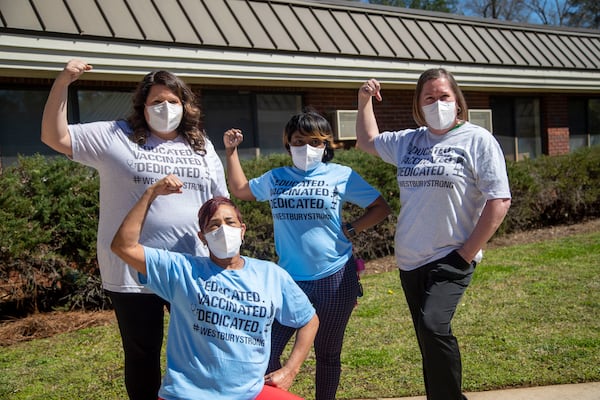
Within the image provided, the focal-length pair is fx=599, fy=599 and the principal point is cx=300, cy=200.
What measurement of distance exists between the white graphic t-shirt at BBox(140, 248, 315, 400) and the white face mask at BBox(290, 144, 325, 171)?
797mm

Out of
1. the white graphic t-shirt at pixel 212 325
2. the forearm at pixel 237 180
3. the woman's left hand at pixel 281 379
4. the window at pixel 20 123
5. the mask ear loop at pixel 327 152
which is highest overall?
the window at pixel 20 123

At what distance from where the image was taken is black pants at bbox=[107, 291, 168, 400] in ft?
8.71

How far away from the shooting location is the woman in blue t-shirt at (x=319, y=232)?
2914 mm

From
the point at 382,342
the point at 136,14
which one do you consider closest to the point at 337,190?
the point at 382,342

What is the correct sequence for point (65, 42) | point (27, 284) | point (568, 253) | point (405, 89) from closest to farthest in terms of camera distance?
point (27, 284), point (65, 42), point (568, 253), point (405, 89)

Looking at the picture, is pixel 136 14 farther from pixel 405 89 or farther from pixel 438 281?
pixel 438 281

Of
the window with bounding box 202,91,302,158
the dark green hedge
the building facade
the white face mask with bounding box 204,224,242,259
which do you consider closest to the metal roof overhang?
the building facade

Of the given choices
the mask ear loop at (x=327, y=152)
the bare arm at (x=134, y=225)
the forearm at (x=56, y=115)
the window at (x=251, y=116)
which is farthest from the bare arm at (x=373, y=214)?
the window at (x=251, y=116)

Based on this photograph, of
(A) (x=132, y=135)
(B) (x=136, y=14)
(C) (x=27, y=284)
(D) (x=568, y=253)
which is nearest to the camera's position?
(A) (x=132, y=135)

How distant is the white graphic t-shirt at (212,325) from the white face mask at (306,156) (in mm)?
797

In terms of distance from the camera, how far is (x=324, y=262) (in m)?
2.92

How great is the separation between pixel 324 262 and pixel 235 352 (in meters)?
0.79

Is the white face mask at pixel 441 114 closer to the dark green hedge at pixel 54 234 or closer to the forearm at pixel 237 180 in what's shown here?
the forearm at pixel 237 180

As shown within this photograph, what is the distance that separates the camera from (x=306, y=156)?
9.91 ft
